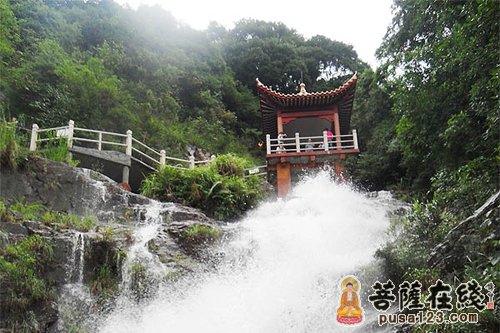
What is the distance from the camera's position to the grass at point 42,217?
8219 mm

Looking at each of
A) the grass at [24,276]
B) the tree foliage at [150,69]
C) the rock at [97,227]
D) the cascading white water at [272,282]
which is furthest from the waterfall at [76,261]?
the tree foliage at [150,69]

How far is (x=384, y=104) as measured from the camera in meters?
17.3

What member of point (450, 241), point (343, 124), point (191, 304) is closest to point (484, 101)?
point (450, 241)

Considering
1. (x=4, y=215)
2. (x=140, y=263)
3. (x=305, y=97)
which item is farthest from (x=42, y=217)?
(x=305, y=97)

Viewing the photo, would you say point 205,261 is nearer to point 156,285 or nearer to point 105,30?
point 156,285

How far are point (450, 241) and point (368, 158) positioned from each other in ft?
42.2

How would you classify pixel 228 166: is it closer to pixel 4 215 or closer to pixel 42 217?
pixel 42 217

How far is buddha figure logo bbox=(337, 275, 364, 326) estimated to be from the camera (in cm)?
576

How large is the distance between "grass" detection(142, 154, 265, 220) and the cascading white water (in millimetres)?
938

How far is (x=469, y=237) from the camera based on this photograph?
4836 millimetres

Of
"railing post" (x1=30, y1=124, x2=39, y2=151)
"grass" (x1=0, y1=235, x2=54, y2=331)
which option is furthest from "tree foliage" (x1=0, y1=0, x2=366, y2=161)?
"grass" (x1=0, y1=235, x2=54, y2=331)

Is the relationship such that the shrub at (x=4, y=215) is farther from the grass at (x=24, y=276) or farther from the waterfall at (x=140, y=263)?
the waterfall at (x=140, y=263)

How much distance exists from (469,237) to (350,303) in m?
1.87

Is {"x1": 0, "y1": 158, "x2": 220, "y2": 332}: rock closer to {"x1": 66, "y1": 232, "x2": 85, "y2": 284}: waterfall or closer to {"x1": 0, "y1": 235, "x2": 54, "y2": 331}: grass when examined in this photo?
{"x1": 66, "y1": 232, "x2": 85, "y2": 284}: waterfall
